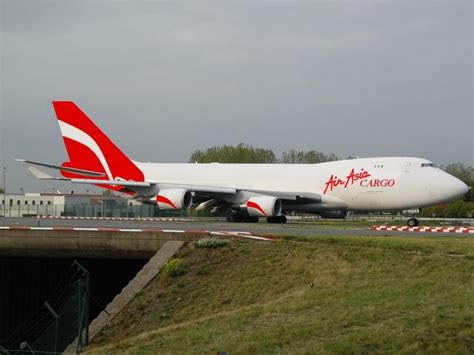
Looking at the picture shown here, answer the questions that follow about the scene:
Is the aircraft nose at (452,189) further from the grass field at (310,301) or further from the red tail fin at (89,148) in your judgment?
the red tail fin at (89,148)

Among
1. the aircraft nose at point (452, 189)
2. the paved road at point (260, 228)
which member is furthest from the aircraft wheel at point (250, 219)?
the aircraft nose at point (452, 189)

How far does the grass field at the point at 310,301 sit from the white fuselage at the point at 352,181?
1870 cm

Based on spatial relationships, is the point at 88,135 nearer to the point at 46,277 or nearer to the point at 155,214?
the point at 155,214

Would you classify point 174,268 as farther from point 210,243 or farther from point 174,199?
point 174,199

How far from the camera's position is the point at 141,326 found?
58.6ft

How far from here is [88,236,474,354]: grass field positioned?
490 inches

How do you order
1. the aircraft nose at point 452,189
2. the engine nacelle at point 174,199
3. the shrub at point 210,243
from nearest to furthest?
the shrub at point 210,243 < the aircraft nose at point 452,189 < the engine nacelle at point 174,199

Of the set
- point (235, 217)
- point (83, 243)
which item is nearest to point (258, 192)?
point (235, 217)

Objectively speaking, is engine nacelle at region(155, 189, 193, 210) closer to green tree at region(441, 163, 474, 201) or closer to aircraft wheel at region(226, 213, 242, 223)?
aircraft wheel at region(226, 213, 242, 223)

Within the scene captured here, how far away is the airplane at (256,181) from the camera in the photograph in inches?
1626

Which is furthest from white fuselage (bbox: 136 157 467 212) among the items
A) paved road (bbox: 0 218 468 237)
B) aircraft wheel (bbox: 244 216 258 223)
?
paved road (bbox: 0 218 468 237)

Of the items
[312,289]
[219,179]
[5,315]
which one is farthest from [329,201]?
[312,289]

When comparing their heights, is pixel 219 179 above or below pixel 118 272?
above

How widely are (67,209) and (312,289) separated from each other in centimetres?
5153
